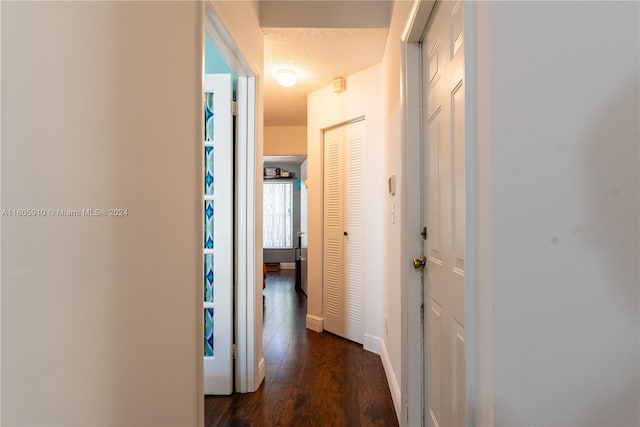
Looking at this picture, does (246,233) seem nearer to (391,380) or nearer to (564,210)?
(391,380)

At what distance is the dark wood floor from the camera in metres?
1.91

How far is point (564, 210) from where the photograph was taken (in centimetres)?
69

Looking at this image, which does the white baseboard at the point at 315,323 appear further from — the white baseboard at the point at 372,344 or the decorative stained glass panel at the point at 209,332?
the decorative stained glass panel at the point at 209,332

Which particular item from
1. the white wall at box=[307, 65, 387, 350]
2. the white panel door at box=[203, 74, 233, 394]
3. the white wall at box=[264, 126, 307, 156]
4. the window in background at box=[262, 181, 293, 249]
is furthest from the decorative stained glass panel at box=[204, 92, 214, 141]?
the window in background at box=[262, 181, 293, 249]

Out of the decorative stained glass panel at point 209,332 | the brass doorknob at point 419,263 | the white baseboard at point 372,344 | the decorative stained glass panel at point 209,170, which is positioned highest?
the decorative stained glass panel at point 209,170

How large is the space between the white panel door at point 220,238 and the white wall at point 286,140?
2.63 m

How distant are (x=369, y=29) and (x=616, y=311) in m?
2.26

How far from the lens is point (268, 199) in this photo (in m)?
8.19

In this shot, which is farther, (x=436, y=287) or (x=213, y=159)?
(x=213, y=159)

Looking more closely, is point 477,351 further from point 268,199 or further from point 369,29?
point 268,199

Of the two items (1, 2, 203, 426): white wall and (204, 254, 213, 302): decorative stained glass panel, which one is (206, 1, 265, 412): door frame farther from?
(1, 2, 203, 426): white wall

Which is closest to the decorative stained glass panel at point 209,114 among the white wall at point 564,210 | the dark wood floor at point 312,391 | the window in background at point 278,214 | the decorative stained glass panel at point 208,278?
the decorative stained glass panel at point 208,278

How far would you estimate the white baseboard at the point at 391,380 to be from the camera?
6.33 feet

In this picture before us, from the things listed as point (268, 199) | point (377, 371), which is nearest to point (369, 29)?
point (377, 371)
